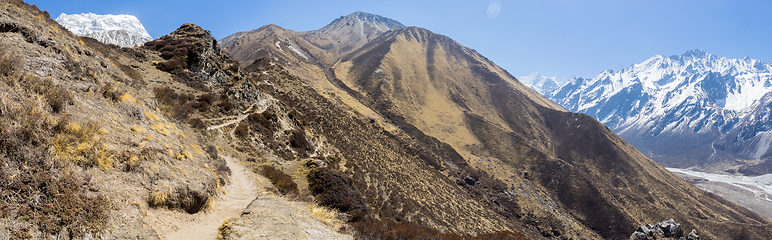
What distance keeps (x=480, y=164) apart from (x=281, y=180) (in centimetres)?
9194

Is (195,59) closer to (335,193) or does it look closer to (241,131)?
(241,131)

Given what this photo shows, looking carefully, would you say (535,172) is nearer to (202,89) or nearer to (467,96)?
(467,96)

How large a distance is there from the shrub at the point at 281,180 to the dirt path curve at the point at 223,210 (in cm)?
127

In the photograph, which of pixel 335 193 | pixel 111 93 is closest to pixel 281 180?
pixel 335 193

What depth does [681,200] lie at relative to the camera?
111062mm

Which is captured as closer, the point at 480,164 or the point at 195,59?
the point at 195,59

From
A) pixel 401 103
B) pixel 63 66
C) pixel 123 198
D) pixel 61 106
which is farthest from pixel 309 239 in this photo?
pixel 401 103

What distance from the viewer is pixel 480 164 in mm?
100188

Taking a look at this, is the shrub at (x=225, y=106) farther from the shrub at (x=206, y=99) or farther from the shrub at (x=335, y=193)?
the shrub at (x=335, y=193)

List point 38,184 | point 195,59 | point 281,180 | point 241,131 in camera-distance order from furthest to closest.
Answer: point 195,59 → point 241,131 → point 281,180 → point 38,184

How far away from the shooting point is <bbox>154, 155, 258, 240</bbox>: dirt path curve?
964 centimetres

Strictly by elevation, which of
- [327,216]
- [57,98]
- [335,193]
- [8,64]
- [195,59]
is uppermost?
[195,59]

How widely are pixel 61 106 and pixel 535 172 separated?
387ft

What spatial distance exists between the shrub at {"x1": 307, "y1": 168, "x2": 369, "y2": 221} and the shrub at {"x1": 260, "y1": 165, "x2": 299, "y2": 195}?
146 centimetres
